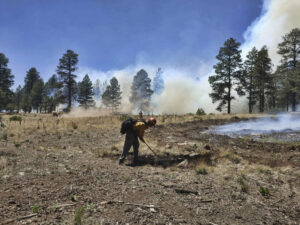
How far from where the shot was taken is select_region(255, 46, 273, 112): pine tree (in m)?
29.4

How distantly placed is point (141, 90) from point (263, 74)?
28.8 m

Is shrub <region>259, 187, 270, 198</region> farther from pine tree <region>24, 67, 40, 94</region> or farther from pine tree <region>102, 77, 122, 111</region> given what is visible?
pine tree <region>24, 67, 40, 94</region>

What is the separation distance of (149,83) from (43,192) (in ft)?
151

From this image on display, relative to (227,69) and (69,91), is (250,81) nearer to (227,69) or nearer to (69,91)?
(227,69)

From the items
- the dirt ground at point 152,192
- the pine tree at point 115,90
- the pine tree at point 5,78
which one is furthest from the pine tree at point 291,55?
the pine tree at point 5,78

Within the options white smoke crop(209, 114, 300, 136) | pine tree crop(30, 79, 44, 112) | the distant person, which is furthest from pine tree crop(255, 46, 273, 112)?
pine tree crop(30, 79, 44, 112)

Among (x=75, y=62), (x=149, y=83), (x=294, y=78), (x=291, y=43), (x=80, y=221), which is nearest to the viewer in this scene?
(x=80, y=221)

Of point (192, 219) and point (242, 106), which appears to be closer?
point (192, 219)

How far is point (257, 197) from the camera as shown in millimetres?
4000

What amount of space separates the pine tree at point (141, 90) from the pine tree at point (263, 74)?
26006 millimetres

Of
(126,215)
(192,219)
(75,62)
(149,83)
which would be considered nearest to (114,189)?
(126,215)

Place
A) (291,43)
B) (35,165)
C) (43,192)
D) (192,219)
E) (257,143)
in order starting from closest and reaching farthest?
1. (192,219)
2. (43,192)
3. (35,165)
4. (257,143)
5. (291,43)

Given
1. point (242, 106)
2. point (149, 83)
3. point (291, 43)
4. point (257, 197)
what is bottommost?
point (257, 197)

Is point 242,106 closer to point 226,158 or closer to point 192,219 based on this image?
point 226,158
